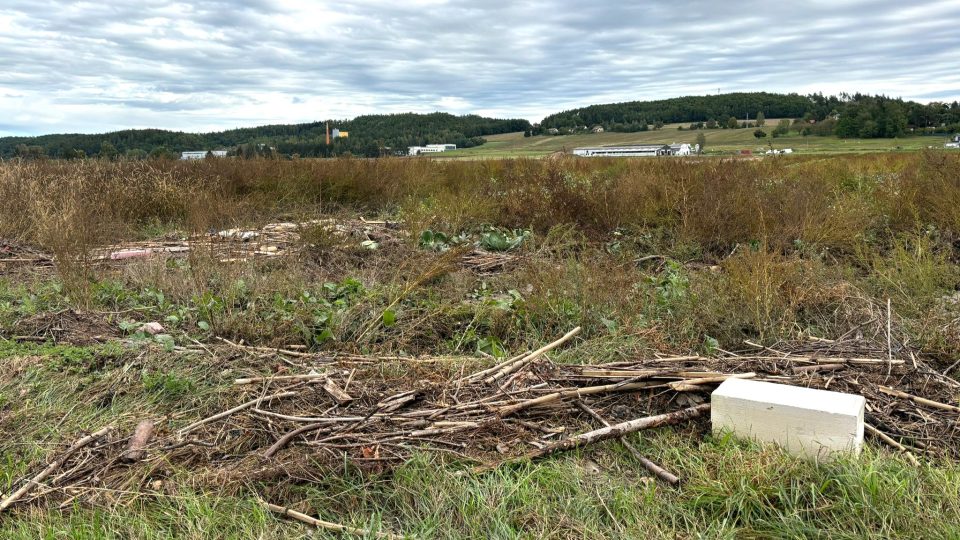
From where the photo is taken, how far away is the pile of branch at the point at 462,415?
266cm

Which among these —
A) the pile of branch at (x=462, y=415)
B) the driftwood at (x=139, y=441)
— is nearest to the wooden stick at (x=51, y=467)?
the pile of branch at (x=462, y=415)

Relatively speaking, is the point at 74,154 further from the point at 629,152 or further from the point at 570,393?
the point at 629,152

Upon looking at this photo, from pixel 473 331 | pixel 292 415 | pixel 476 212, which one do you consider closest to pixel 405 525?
pixel 292 415

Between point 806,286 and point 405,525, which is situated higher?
point 806,286

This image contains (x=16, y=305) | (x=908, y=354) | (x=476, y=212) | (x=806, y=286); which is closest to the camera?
(x=908, y=354)

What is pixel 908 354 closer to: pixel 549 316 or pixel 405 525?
pixel 549 316

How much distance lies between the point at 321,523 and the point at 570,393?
51.5 inches

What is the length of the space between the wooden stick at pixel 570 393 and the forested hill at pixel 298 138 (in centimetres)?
1313

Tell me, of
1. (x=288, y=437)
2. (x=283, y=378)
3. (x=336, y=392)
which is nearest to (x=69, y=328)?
(x=283, y=378)

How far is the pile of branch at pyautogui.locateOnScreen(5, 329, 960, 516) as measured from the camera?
2660 mm

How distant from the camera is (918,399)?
299cm

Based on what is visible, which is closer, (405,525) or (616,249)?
(405,525)

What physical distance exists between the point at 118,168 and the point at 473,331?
9.73 meters

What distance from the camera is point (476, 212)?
30.3 ft
